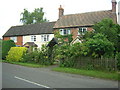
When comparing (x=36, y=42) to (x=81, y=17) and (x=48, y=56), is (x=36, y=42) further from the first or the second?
(x=48, y=56)

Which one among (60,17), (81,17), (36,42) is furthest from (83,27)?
(36,42)

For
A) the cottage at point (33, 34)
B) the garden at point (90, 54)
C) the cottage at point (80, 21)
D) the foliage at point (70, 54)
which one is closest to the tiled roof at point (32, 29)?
the cottage at point (33, 34)

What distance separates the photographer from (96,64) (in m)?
16.9

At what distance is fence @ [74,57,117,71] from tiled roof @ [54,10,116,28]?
17432 mm

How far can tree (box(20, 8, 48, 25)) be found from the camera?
67.4 metres

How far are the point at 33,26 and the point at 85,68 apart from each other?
98.9 feet

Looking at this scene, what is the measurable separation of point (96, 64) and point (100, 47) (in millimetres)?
1709

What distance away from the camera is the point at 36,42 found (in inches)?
1639

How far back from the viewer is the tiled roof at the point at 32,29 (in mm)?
40659

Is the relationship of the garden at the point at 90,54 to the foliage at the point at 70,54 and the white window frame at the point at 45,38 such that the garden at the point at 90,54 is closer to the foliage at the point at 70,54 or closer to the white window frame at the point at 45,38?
the foliage at the point at 70,54

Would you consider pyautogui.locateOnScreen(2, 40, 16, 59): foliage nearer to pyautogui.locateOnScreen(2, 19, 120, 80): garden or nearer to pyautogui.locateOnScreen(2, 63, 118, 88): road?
pyautogui.locateOnScreen(2, 19, 120, 80): garden

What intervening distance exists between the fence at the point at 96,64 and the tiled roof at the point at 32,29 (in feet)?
70.4

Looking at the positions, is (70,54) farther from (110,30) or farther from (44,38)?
(44,38)

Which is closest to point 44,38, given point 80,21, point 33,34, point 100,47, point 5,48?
point 33,34
